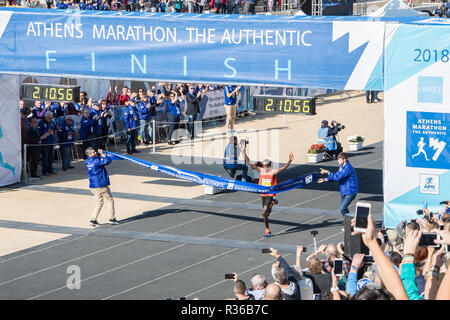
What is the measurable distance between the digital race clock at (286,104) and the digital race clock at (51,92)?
4984 mm

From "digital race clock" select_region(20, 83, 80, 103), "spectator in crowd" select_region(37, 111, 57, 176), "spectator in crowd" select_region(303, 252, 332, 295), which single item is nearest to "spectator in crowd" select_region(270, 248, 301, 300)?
"spectator in crowd" select_region(303, 252, 332, 295)

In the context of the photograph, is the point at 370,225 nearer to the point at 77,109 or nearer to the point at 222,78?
the point at 222,78

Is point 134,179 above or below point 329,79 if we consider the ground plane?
below

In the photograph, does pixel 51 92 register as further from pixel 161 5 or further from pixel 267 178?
pixel 161 5

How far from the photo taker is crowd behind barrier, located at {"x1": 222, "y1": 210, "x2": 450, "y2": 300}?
16.9 ft

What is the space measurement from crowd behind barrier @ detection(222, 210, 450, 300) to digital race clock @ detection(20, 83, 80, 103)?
10297 mm

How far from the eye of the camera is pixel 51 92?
20.2m

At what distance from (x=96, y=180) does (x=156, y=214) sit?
77.6 inches

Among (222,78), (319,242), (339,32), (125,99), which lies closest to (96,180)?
(222,78)

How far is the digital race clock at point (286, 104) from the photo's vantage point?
17.2m

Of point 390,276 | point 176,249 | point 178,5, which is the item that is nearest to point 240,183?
point 176,249

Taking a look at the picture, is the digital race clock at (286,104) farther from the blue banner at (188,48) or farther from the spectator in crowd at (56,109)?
the spectator in crowd at (56,109)

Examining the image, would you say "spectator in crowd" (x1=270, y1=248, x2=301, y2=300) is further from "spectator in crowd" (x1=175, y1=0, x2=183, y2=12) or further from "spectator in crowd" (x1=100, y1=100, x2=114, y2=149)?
"spectator in crowd" (x1=175, y1=0, x2=183, y2=12)

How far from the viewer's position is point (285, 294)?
938 cm
